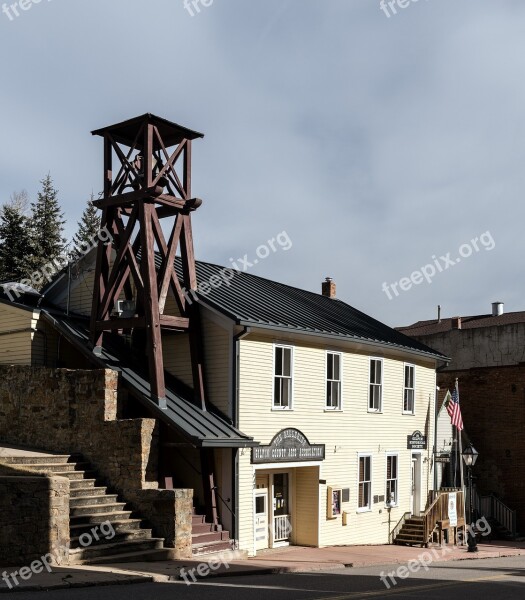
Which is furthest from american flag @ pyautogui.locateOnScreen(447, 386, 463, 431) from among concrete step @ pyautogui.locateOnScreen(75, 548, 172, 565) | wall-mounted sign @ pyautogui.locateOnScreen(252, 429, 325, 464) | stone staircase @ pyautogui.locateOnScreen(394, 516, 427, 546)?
concrete step @ pyautogui.locateOnScreen(75, 548, 172, 565)

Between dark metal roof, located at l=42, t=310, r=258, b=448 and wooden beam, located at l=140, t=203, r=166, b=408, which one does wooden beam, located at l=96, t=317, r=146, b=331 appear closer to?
wooden beam, located at l=140, t=203, r=166, b=408

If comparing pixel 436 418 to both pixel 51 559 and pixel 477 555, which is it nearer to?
pixel 477 555

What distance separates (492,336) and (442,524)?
19.7 m

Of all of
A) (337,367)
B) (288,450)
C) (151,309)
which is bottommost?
(288,450)

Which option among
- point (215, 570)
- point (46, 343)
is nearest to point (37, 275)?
point (46, 343)

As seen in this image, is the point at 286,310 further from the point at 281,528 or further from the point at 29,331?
the point at 29,331

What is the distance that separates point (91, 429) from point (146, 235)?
4966 millimetres

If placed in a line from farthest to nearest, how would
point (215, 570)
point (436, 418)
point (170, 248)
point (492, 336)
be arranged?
point (492, 336) < point (436, 418) < point (170, 248) < point (215, 570)

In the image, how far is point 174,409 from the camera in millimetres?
20469

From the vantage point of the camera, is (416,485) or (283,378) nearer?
(283,378)

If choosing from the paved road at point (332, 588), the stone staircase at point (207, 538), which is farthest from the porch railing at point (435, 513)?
the stone staircase at point (207, 538)

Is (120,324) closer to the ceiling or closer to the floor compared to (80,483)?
closer to the ceiling

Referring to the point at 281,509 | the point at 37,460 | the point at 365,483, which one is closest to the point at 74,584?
the point at 37,460

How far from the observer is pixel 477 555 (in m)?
25.8
